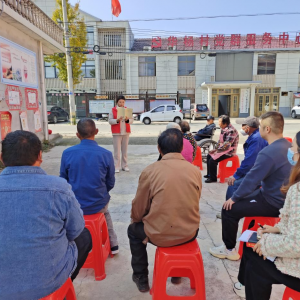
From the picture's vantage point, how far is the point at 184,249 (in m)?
1.84

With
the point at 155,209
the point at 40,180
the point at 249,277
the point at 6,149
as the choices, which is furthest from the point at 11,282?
the point at 249,277

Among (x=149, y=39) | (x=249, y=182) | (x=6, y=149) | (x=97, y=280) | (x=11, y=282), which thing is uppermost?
(x=149, y=39)

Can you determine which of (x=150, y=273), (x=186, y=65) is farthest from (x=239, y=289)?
(x=186, y=65)

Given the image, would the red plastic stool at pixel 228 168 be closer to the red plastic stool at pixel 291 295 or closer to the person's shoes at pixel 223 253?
the person's shoes at pixel 223 253

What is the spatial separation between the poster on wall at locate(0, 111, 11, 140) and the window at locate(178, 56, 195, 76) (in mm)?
19409

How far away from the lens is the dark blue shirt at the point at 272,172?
7.06 feet

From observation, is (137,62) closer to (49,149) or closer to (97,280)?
(49,149)

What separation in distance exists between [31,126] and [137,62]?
57.5 ft

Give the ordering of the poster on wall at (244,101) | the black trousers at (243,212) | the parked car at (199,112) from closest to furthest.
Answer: the black trousers at (243,212), the parked car at (199,112), the poster on wall at (244,101)

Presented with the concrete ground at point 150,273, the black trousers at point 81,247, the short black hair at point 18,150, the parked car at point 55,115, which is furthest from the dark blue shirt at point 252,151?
the parked car at point 55,115

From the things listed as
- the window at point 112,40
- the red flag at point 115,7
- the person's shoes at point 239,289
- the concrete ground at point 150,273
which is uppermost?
the red flag at point 115,7

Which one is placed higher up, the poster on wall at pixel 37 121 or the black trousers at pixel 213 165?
the poster on wall at pixel 37 121

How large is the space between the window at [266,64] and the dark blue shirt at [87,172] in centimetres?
2425

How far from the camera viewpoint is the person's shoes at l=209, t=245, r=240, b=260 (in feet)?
Answer: 8.08
